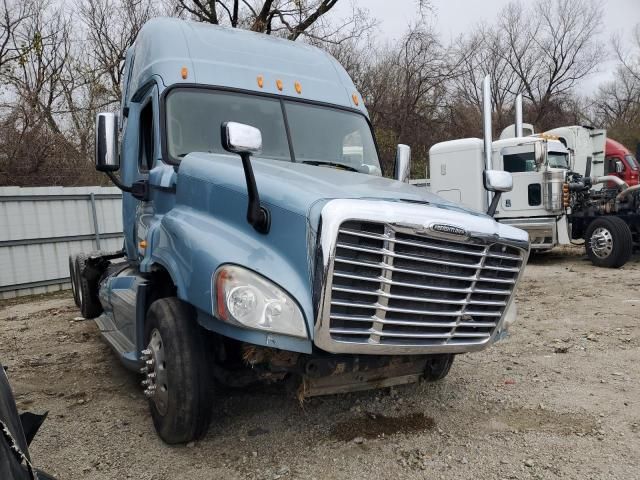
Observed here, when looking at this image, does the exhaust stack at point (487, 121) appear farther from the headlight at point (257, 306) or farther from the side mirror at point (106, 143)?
the side mirror at point (106, 143)

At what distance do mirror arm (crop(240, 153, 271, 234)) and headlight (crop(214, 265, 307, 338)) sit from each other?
0.34 m

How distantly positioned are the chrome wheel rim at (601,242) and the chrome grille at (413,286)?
8595 millimetres

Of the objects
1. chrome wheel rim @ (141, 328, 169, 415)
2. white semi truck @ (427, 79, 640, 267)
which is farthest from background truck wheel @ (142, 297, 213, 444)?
white semi truck @ (427, 79, 640, 267)

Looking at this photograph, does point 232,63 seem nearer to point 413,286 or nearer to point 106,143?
point 106,143

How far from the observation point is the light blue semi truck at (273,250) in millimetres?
2719

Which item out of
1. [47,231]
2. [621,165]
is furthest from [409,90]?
[47,231]

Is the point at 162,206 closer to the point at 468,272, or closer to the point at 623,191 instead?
the point at 468,272

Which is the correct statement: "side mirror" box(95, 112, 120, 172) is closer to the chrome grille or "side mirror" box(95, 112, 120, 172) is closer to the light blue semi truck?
the light blue semi truck

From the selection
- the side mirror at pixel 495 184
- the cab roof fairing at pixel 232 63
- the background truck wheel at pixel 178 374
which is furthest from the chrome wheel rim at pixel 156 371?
the side mirror at pixel 495 184

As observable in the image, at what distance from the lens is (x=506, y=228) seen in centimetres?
327

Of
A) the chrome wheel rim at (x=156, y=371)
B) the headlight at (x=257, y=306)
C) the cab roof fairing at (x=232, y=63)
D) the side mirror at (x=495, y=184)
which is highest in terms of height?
the cab roof fairing at (x=232, y=63)

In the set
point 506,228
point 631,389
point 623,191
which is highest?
point 506,228

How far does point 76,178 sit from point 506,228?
13.7 meters

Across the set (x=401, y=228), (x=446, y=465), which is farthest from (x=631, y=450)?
(x=401, y=228)
